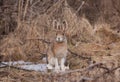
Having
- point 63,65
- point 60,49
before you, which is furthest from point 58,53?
point 63,65

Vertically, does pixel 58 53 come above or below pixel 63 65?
above

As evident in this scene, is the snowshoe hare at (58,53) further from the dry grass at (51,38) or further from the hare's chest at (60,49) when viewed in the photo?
the dry grass at (51,38)

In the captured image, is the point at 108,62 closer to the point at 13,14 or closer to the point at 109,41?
the point at 109,41

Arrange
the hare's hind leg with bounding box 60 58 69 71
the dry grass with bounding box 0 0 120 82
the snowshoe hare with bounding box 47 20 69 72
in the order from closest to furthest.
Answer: the dry grass with bounding box 0 0 120 82, the hare's hind leg with bounding box 60 58 69 71, the snowshoe hare with bounding box 47 20 69 72

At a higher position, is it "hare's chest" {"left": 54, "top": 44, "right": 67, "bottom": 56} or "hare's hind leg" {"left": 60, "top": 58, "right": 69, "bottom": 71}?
"hare's chest" {"left": 54, "top": 44, "right": 67, "bottom": 56}

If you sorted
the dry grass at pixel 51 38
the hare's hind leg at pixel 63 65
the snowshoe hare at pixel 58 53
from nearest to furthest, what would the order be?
the dry grass at pixel 51 38 < the hare's hind leg at pixel 63 65 < the snowshoe hare at pixel 58 53

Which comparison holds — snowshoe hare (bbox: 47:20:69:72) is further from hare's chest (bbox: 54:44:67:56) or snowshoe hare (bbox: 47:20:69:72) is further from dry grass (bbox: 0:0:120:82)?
dry grass (bbox: 0:0:120:82)

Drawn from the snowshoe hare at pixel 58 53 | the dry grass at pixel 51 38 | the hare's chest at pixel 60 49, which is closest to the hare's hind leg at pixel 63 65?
the snowshoe hare at pixel 58 53

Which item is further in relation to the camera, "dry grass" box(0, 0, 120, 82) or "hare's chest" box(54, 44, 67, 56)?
"hare's chest" box(54, 44, 67, 56)

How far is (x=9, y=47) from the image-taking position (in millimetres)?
7684

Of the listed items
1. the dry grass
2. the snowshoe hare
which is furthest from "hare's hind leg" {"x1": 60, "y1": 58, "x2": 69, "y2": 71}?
the dry grass

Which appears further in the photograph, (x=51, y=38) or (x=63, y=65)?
(x=51, y=38)

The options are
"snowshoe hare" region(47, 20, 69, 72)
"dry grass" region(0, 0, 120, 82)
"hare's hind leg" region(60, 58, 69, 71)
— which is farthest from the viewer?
"snowshoe hare" region(47, 20, 69, 72)

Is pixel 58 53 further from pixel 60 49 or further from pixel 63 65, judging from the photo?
pixel 63 65
